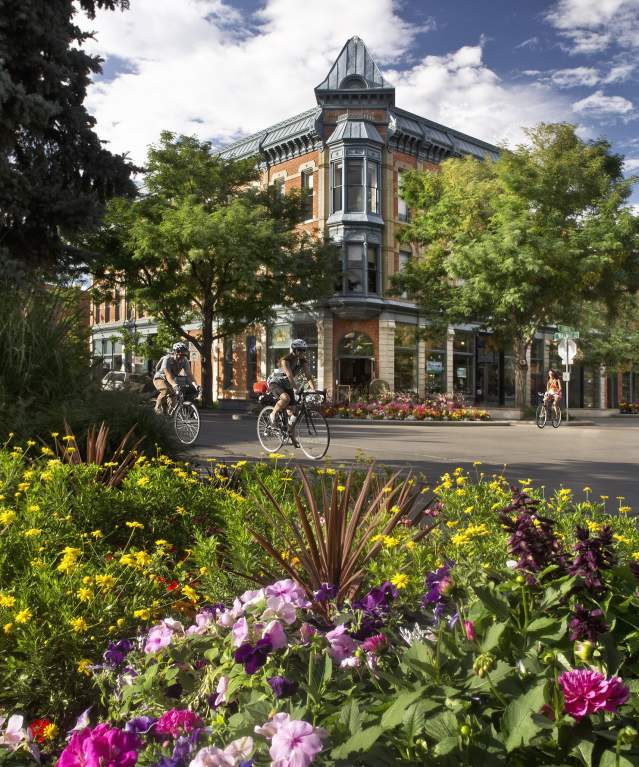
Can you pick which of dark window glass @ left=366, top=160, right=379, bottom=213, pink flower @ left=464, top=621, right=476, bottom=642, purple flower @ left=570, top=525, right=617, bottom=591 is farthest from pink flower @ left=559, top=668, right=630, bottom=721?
dark window glass @ left=366, top=160, right=379, bottom=213

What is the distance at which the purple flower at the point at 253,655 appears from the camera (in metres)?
1.62

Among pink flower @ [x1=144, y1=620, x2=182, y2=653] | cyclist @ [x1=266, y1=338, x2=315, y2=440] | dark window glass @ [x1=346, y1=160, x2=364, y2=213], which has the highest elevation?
dark window glass @ [x1=346, y1=160, x2=364, y2=213]

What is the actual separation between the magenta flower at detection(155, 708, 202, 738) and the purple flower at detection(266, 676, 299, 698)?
201 millimetres

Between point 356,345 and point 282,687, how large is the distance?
3457cm

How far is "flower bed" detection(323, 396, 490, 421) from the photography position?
24.8m

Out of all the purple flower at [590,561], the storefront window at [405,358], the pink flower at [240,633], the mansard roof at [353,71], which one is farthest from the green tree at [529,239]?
the pink flower at [240,633]

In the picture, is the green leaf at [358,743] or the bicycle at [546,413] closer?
the green leaf at [358,743]

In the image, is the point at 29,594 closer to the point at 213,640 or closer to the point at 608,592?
the point at 213,640

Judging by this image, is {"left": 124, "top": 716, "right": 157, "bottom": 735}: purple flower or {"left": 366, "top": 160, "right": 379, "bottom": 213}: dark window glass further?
{"left": 366, "top": 160, "right": 379, "bottom": 213}: dark window glass

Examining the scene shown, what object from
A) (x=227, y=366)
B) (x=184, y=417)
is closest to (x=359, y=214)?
(x=227, y=366)

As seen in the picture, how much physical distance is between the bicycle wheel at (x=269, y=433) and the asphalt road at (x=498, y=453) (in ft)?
0.56

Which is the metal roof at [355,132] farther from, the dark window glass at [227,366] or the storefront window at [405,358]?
the dark window glass at [227,366]

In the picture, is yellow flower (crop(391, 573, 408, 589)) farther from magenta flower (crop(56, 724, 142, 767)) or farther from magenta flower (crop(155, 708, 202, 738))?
magenta flower (crop(56, 724, 142, 767))

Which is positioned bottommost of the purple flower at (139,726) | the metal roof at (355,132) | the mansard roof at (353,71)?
the purple flower at (139,726)
